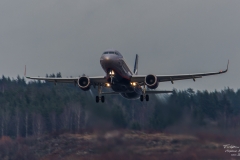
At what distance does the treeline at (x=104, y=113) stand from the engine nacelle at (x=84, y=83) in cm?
464

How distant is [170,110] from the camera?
215 feet

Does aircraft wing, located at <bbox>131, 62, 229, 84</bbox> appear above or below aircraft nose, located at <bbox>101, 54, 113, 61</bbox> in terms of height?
below

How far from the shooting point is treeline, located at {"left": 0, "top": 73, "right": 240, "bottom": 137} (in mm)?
64938

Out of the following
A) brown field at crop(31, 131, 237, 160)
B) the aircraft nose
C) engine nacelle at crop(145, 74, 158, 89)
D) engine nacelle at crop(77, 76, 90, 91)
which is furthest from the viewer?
engine nacelle at crop(77, 76, 90, 91)

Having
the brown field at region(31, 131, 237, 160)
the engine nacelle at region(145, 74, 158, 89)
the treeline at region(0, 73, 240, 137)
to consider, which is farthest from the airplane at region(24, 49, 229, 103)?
the brown field at region(31, 131, 237, 160)

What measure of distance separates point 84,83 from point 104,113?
5153 mm

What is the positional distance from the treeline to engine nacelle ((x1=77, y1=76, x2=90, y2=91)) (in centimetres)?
464

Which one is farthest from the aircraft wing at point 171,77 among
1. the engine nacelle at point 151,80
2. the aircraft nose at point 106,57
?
the aircraft nose at point 106,57

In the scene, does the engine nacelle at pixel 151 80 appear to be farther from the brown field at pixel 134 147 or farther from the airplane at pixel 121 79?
the brown field at pixel 134 147

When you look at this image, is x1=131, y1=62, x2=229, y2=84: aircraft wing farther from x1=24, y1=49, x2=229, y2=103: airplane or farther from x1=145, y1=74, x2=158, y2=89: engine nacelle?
x1=145, y1=74, x2=158, y2=89: engine nacelle

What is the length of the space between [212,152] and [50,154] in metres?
15.3

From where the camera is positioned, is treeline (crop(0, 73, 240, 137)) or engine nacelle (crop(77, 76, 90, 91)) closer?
engine nacelle (crop(77, 76, 90, 91))

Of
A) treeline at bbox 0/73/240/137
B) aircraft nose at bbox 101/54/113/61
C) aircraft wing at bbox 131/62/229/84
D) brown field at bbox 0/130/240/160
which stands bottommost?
brown field at bbox 0/130/240/160

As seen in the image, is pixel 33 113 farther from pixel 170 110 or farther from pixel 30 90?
pixel 170 110
